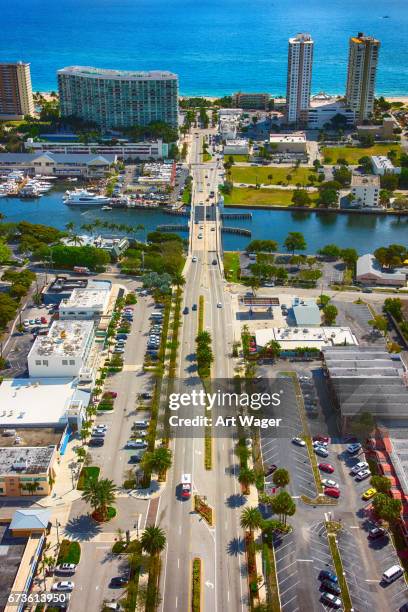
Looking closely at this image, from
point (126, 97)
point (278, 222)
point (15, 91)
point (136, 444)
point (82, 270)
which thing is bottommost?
point (136, 444)

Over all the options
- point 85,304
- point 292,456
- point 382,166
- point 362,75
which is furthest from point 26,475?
point 362,75

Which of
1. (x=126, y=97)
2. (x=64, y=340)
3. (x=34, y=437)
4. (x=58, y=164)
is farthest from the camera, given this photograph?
(x=126, y=97)

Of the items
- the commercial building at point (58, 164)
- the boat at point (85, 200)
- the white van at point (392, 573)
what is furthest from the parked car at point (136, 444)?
the commercial building at point (58, 164)

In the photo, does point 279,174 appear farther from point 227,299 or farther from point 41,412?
point 41,412

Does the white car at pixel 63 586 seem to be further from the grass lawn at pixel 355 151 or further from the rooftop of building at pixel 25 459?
the grass lawn at pixel 355 151

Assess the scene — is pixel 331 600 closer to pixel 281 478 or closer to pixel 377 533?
pixel 377 533

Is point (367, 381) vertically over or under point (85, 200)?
under

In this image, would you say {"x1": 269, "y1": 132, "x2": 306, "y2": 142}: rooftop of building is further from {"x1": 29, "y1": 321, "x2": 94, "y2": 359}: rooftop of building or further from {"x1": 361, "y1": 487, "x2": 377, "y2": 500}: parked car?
{"x1": 361, "y1": 487, "x2": 377, "y2": 500}: parked car
